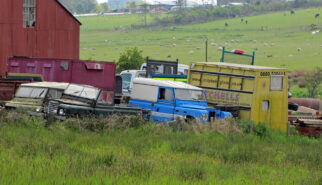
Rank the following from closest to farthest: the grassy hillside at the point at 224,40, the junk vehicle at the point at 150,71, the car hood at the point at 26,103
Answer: the car hood at the point at 26,103, the junk vehicle at the point at 150,71, the grassy hillside at the point at 224,40

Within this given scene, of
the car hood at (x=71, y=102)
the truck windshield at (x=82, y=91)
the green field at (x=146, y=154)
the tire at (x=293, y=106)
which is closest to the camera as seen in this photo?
the green field at (x=146, y=154)

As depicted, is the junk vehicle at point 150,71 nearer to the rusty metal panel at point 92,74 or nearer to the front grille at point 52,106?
the rusty metal panel at point 92,74

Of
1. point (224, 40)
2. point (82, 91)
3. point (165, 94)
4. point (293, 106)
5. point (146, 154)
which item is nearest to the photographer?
point (146, 154)

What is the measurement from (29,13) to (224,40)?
111740 mm

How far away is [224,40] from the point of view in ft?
463

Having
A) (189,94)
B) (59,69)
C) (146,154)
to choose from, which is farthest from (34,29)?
(146,154)

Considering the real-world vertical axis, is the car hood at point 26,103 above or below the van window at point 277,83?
below

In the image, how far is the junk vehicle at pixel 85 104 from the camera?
17.4 metres

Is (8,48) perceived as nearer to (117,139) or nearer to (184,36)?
(117,139)

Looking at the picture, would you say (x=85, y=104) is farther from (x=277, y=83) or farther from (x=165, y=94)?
(x=277, y=83)

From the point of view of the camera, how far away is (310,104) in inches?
1339

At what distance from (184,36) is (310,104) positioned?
11756cm

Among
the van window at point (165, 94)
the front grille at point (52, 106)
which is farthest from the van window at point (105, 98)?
the van window at point (165, 94)

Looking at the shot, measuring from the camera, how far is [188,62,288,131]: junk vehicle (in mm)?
21688
